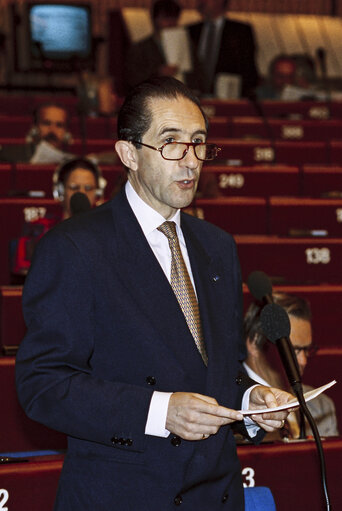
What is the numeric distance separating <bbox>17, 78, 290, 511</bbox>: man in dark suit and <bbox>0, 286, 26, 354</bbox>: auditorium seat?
1586 millimetres

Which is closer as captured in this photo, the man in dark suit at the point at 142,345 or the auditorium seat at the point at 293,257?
the man in dark suit at the point at 142,345

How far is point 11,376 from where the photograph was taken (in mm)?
2498

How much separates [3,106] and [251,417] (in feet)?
18.2

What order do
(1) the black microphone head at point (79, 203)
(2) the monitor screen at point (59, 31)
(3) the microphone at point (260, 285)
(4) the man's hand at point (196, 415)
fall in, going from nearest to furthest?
(4) the man's hand at point (196, 415), (3) the microphone at point (260, 285), (1) the black microphone head at point (79, 203), (2) the monitor screen at point (59, 31)

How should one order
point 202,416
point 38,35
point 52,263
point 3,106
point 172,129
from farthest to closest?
point 38,35
point 3,106
point 172,129
point 52,263
point 202,416

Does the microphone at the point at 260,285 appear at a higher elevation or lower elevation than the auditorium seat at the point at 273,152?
lower

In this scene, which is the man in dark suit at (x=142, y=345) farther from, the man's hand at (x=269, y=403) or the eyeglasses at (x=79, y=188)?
the eyeglasses at (x=79, y=188)

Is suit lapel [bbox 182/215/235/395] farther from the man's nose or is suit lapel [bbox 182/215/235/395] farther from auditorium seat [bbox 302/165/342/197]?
auditorium seat [bbox 302/165/342/197]

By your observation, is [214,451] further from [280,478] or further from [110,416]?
[280,478]

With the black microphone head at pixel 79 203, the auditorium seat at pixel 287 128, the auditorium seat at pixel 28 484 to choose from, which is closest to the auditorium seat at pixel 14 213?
the black microphone head at pixel 79 203

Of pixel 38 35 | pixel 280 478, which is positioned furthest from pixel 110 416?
pixel 38 35

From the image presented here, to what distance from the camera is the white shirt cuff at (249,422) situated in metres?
1.46

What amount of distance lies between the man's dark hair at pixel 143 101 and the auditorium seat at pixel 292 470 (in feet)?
2.58

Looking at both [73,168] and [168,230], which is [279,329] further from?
[73,168]
